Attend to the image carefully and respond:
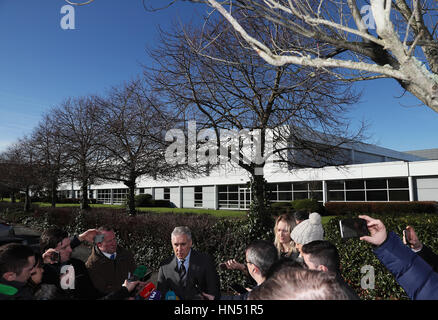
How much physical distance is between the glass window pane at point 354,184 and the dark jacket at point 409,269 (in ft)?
90.8

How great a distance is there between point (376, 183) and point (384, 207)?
461cm

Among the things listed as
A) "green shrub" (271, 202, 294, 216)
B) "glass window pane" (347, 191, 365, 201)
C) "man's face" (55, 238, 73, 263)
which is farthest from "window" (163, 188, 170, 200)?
"man's face" (55, 238, 73, 263)

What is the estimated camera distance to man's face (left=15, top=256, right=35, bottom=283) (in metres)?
2.14

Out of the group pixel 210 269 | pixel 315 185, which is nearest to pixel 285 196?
pixel 315 185

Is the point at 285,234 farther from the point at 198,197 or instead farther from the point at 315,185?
the point at 198,197

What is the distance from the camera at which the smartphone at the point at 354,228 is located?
1845mm

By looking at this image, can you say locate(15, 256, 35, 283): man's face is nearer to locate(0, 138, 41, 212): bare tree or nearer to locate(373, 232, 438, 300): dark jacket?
locate(373, 232, 438, 300): dark jacket

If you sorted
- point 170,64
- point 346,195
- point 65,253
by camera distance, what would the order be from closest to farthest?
point 65,253
point 170,64
point 346,195

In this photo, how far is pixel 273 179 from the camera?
1211 inches

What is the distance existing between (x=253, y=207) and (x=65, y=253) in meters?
5.00

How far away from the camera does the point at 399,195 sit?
24.4 meters

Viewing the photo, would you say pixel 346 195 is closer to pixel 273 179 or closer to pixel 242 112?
pixel 273 179

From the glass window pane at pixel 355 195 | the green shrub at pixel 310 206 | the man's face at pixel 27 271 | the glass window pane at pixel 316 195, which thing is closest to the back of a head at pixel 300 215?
the man's face at pixel 27 271
